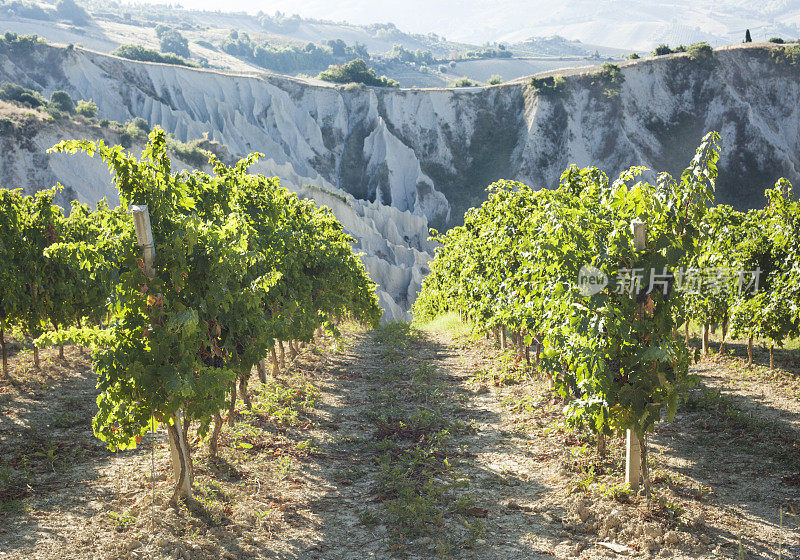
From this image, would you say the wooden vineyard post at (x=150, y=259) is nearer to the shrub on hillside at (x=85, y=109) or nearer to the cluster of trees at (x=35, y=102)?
the cluster of trees at (x=35, y=102)

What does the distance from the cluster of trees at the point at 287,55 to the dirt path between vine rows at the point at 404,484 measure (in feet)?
472

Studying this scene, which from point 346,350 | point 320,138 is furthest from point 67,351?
point 320,138

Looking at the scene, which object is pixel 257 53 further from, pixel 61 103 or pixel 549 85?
pixel 61 103

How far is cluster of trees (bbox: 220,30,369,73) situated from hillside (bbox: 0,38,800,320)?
7784 centimetres

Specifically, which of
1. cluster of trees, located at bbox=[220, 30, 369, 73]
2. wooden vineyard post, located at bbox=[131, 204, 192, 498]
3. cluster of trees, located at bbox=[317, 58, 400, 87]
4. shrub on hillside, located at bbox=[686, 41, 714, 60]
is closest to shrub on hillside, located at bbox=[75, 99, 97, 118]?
cluster of trees, located at bbox=[317, 58, 400, 87]

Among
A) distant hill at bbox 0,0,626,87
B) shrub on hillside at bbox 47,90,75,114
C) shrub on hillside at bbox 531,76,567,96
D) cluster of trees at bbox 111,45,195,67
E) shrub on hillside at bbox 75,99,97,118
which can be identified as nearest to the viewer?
shrub on hillside at bbox 47,90,75,114

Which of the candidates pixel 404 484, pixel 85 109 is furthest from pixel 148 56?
pixel 404 484

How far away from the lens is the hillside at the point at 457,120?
5969 centimetres

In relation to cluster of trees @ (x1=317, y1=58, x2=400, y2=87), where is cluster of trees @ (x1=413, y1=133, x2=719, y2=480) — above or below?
below

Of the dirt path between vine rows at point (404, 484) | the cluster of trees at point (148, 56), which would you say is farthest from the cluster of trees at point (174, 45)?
the dirt path between vine rows at point (404, 484)

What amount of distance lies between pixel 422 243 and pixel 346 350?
33749 mm

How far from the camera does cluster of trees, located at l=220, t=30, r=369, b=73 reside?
142 metres

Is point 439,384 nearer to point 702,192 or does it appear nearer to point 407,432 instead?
point 407,432

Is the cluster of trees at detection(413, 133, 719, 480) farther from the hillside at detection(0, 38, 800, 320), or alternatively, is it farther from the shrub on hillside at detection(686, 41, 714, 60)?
the shrub on hillside at detection(686, 41, 714, 60)
